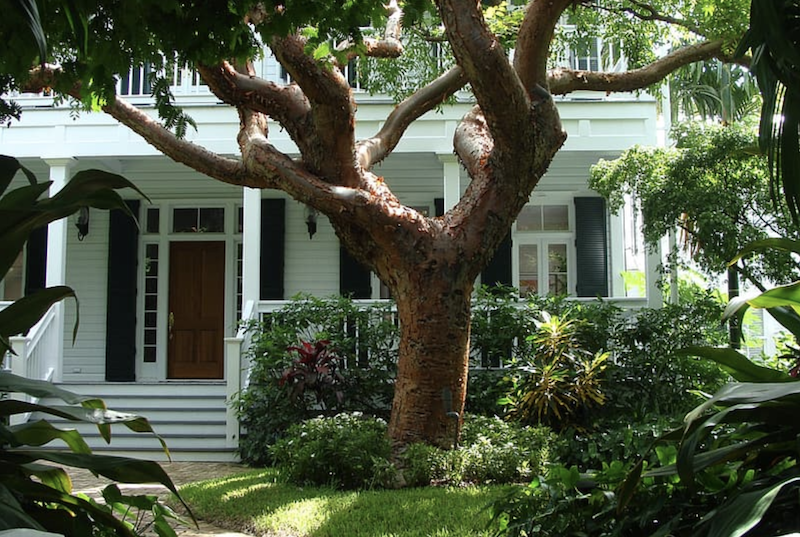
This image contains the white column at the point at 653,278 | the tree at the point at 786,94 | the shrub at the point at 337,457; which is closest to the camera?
the tree at the point at 786,94

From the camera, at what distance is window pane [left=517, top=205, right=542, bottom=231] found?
539 inches

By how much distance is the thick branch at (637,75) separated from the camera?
8562 millimetres

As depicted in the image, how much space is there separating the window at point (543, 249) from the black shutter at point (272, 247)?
3.93 meters

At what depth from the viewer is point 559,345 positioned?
28.1 feet

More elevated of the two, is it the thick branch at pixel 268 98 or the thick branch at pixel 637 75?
the thick branch at pixel 637 75

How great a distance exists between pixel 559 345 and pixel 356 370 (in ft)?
7.89

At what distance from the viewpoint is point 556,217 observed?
1373cm

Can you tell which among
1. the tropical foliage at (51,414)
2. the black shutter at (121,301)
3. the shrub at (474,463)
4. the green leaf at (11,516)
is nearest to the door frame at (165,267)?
the black shutter at (121,301)

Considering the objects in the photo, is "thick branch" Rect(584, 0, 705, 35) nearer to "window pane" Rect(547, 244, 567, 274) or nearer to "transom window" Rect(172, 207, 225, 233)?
"window pane" Rect(547, 244, 567, 274)

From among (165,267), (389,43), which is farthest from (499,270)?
(165,267)

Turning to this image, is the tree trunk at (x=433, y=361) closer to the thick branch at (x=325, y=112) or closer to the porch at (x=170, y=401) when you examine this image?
the thick branch at (x=325, y=112)

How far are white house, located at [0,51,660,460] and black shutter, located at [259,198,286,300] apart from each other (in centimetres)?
2

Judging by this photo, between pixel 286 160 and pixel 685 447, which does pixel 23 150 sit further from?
pixel 685 447

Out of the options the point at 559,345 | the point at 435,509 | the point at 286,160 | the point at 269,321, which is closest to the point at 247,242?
the point at 269,321
